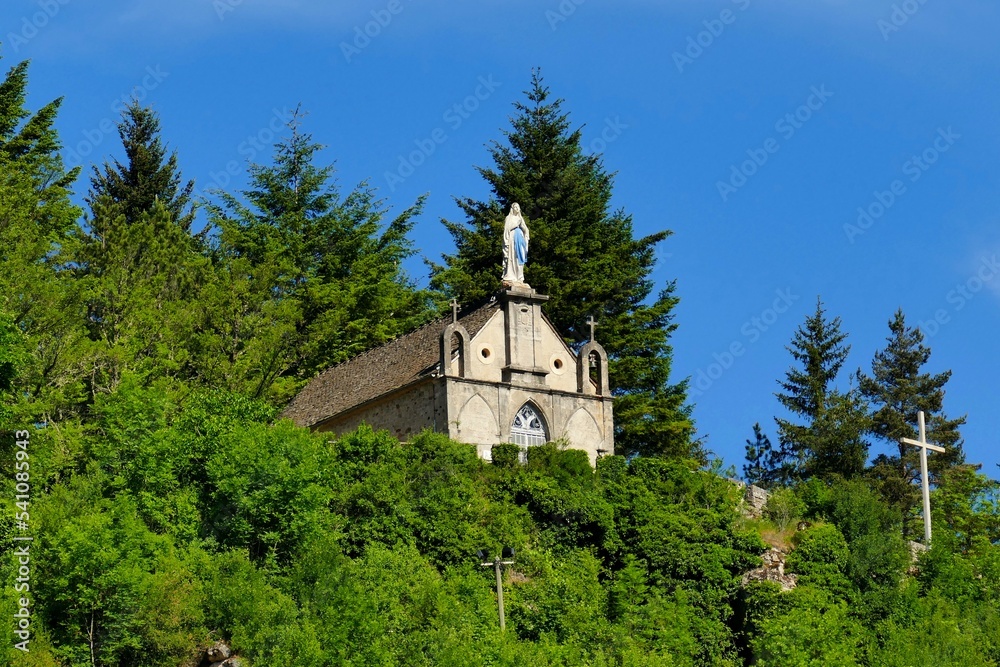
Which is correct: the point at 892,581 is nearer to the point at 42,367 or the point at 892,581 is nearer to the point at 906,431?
the point at 906,431

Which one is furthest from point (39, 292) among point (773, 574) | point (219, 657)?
point (773, 574)

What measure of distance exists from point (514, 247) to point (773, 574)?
1155 centimetres

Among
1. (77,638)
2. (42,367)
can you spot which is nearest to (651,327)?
(42,367)

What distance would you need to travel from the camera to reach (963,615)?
151ft

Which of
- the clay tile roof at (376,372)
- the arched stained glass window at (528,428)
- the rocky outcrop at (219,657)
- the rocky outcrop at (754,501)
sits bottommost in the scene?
the rocky outcrop at (219,657)

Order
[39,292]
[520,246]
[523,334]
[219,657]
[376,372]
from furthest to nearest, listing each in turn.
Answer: [376,372]
[520,246]
[523,334]
[39,292]
[219,657]

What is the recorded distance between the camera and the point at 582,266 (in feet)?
185

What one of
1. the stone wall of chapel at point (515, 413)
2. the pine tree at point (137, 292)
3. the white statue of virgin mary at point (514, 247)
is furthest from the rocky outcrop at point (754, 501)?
the pine tree at point (137, 292)

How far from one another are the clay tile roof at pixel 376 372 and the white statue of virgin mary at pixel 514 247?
93cm

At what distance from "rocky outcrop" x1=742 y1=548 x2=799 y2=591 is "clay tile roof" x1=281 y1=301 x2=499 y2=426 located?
9557 mm

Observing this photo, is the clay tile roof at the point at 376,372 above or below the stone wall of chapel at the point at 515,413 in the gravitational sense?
above

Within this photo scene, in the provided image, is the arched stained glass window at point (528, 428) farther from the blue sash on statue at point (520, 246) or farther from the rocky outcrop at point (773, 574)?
the rocky outcrop at point (773, 574)

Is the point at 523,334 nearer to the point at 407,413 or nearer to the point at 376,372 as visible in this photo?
the point at 407,413

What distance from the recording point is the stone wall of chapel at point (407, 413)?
46906 mm
